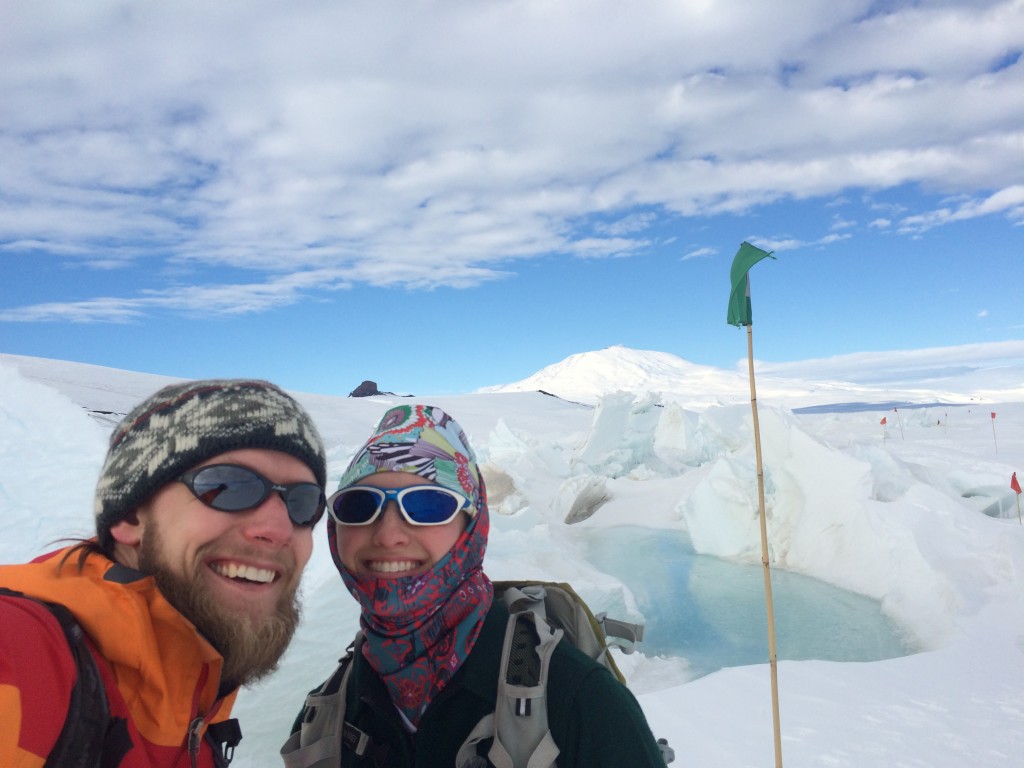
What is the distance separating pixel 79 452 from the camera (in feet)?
20.6

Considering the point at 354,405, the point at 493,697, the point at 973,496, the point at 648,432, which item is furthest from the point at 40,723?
the point at 354,405

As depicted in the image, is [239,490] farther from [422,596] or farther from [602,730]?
[602,730]

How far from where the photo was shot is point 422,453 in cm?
142

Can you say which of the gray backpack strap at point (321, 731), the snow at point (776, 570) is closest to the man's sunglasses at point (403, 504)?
the gray backpack strap at point (321, 731)

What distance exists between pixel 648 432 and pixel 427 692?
69.5 ft

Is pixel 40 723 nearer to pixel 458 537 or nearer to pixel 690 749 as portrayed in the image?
pixel 458 537

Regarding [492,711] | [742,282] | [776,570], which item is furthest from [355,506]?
[776,570]

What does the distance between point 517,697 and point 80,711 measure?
0.63 m

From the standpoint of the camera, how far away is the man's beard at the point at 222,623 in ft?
3.64

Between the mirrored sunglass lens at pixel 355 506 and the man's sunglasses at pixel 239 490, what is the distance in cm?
11

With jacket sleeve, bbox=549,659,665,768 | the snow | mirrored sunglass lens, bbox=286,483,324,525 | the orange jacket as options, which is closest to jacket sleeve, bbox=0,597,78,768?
the orange jacket

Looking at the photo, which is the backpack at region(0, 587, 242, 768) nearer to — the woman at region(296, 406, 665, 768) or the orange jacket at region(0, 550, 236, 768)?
the orange jacket at region(0, 550, 236, 768)

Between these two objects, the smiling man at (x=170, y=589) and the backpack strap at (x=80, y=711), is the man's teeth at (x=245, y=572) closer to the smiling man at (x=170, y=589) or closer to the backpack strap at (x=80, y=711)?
the smiling man at (x=170, y=589)

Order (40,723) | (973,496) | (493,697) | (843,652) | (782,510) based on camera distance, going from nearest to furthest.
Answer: (40,723) → (493,697) → (843,652) → (782,510) → (973,496)
